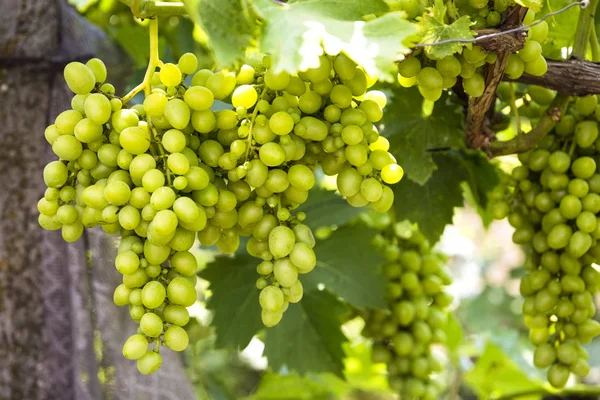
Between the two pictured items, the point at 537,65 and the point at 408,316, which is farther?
the point at 408,316

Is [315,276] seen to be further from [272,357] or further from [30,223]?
[30,223]

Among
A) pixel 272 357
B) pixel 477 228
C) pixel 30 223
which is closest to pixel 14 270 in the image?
pixel 30 223

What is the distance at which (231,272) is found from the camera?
1.00 metres

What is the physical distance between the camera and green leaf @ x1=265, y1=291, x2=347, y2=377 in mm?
1027

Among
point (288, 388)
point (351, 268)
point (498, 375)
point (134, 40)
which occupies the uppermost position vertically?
point (134, 40)

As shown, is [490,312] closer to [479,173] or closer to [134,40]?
[479,173]

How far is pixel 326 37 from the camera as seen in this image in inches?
17.2

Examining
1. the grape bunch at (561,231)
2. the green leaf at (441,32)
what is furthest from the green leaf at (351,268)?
the green leaf at (441,32)

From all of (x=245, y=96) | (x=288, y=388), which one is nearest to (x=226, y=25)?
(x=245, y=96)

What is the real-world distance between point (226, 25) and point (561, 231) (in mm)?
442

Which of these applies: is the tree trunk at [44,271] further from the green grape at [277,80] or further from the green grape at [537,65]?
the green grape at [537,65]

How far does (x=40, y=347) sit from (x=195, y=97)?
0.67 meters

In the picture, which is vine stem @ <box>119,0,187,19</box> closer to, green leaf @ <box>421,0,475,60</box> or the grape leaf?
green leaf @ <box>421,0,475,60</box>

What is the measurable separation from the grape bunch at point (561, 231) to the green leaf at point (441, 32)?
251 millimetres
